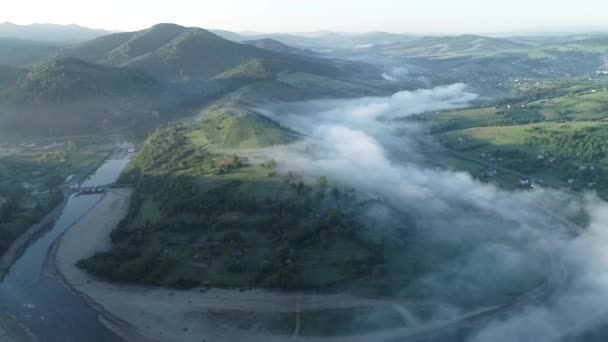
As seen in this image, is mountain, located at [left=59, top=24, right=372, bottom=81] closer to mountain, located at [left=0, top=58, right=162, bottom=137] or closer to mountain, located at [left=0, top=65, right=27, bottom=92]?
mountain, located at [left=0, top=58, right=162, bottom=137]

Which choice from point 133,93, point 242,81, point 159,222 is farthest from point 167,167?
point 242,81

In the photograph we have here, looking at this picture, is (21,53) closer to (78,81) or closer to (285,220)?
(78,81)

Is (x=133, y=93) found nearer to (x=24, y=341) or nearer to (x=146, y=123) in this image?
(x=146, y=123)

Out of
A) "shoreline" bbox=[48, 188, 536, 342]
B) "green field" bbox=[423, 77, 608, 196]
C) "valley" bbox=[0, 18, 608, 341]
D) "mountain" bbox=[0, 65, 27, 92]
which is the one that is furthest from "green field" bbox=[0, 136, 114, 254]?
"green field" bbox=[423, 77, 608, 196]

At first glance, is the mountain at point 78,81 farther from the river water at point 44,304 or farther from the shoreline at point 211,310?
the shoreline at point 211,310

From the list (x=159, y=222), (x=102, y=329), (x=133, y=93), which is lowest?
(x=102, y=329)

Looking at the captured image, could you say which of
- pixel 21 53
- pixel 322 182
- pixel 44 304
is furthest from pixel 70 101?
pixel 21 53

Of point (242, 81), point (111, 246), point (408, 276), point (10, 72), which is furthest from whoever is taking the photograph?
point (242, 81)
